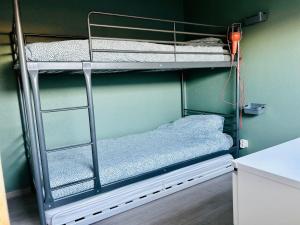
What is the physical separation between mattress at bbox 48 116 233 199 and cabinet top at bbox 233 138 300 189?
1073 mm

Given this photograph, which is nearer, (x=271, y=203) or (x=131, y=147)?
(x=271, y=203)

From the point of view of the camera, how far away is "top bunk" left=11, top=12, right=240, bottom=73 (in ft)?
5.81

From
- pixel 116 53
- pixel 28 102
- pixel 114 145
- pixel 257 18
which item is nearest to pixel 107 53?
pixel 116 53

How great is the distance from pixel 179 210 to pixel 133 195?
43 cm

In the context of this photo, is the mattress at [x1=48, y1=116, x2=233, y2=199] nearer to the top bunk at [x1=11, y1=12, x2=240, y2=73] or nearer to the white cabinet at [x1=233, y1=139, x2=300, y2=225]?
the top bunk at [x1=11, y1=12, x2=240, y2=73]

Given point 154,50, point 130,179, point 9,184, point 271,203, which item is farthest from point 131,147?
point 271,203

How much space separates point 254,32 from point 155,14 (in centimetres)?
136

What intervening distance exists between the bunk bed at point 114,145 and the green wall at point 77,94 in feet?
0.45

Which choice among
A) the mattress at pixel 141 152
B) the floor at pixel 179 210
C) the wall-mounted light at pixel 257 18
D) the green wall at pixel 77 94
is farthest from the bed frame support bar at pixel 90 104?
the wall-mounted light at pixel 257 18

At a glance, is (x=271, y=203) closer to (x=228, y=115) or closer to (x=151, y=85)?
(x=228, y=115)

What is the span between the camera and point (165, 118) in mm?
3623

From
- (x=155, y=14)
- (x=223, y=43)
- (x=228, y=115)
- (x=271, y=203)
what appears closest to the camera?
(x=271, y=203)

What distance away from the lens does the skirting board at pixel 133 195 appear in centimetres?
191

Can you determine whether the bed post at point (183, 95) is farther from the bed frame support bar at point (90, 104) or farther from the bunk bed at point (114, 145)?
the bed frame support bar at point (90, 104)
